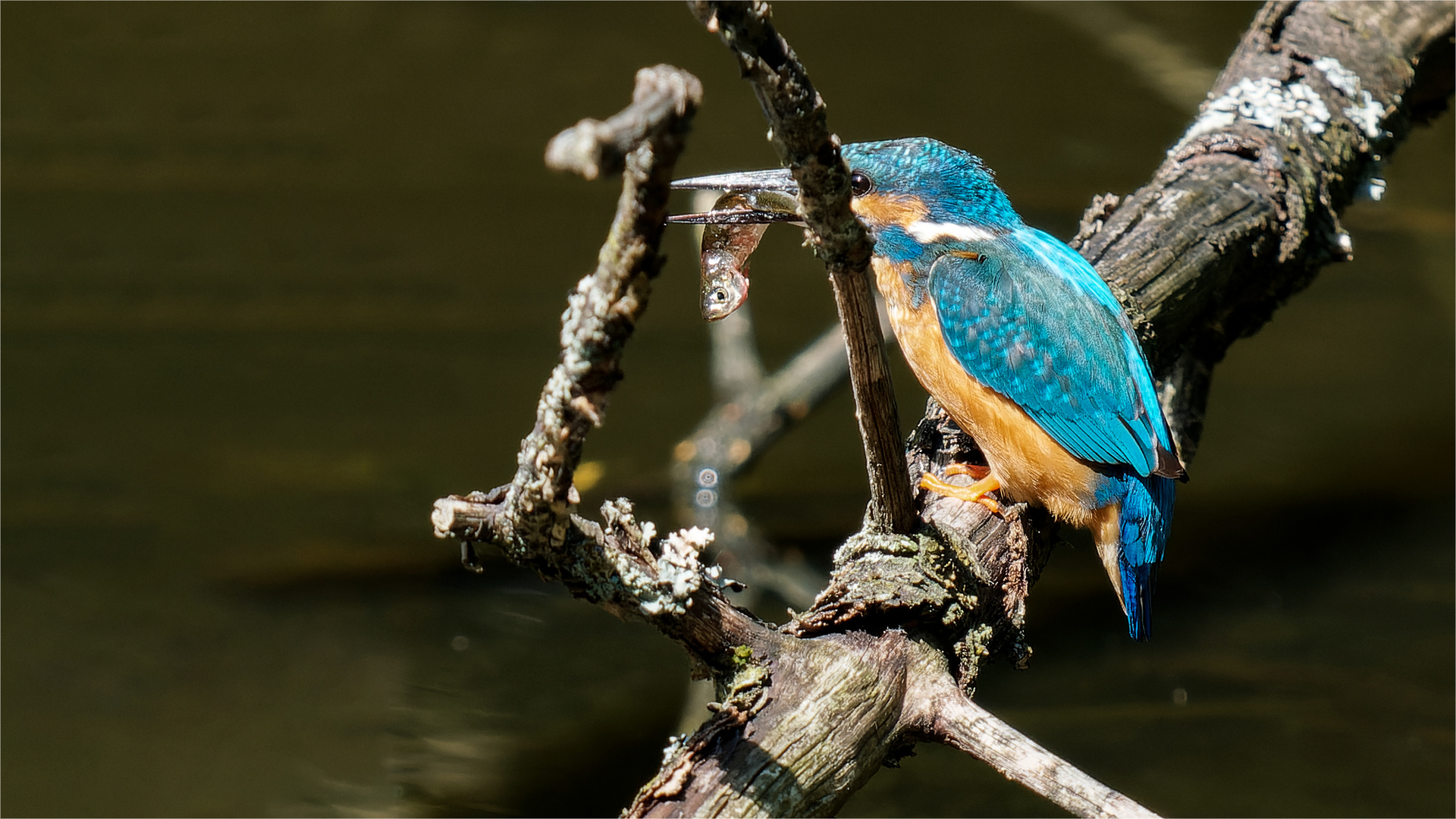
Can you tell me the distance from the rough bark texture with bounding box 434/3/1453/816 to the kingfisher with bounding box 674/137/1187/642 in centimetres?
11

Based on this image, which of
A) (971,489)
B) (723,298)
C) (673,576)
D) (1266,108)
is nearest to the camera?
(673,576)

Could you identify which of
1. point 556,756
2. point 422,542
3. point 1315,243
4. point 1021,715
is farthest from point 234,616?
point 1315,243

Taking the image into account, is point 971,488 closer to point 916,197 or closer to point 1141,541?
point 1141,541

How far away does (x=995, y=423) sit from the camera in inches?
79.7

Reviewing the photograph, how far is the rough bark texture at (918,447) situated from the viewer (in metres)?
1.03

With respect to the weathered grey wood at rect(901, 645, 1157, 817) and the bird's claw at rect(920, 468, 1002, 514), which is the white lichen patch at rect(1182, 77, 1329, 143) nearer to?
the bird's claw at rect(920, 468, 1002, 514)

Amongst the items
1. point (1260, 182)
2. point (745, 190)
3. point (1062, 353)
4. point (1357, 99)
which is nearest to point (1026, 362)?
point (1062, 353)

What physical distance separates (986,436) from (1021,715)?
4.88 feet

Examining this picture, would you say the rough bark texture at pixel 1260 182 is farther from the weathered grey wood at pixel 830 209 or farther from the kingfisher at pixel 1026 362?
the weathered grey wood at pixel 830 209

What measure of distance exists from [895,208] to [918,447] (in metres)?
0.45

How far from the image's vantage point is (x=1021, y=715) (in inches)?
127

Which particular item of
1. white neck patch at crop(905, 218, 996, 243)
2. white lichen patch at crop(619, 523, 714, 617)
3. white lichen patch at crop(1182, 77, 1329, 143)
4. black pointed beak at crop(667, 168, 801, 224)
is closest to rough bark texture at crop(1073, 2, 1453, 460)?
white lichen patch at crop(1182, 77, 1329, 143)

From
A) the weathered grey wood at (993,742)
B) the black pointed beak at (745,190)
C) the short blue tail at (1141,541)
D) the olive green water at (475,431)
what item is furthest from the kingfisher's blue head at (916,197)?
the olive green water at (475,431)

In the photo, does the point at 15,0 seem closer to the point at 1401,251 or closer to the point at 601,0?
the point at 601,0
